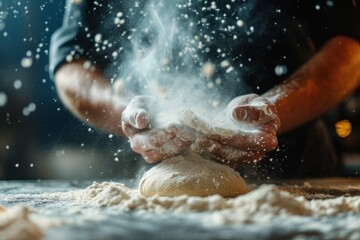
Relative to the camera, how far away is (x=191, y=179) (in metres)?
1.38

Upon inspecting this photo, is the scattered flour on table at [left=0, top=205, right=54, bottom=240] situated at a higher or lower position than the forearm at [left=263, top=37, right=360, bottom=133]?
lower

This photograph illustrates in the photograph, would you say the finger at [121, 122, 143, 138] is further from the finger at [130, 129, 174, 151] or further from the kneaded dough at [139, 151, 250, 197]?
the kneaded dough at [139, 151, 250, 197]

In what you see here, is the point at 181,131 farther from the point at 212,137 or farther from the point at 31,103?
the point at 31,103

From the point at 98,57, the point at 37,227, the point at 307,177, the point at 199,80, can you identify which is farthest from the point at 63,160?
the point at 37,227

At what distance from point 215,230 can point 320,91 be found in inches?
55.5

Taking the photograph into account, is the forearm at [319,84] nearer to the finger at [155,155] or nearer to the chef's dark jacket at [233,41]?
the chef's dark jacket at [233,41]

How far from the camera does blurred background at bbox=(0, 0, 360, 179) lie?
2658 millimetres

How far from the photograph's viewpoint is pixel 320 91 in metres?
2.09

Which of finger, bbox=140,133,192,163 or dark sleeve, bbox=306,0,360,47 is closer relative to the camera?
finger, bbox=140,133,192,163

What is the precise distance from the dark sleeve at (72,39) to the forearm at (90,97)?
39mm

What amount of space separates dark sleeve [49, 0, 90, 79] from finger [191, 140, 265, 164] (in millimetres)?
964

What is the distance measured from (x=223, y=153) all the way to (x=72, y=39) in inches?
41.5

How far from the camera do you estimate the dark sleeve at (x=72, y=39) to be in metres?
2.18

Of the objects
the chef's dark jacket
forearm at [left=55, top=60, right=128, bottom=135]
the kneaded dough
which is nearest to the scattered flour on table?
the kneaded dough
